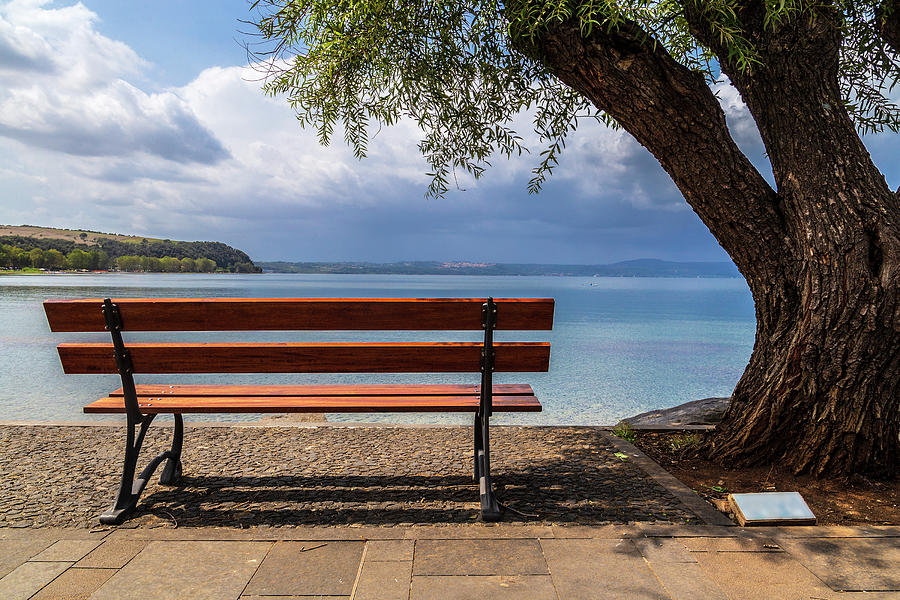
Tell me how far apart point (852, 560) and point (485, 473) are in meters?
1.78

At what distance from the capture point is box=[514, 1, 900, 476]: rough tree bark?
3705 millimetres

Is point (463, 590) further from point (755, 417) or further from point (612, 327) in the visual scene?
point (612, 327)

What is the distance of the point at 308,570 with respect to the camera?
2.53 m

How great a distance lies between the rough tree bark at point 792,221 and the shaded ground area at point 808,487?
0.11 m

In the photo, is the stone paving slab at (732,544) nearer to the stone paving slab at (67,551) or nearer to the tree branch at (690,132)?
the tree branch at (690,132)

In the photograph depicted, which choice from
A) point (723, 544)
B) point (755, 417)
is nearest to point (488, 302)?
point (723, 544)

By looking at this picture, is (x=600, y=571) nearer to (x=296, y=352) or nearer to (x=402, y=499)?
(x=402, y=499)

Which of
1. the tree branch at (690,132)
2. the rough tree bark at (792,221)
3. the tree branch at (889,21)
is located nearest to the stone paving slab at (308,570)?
the rough tree bark at (792,221)

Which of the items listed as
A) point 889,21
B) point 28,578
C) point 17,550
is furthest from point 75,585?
point 889,21

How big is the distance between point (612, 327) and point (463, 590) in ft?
87.7

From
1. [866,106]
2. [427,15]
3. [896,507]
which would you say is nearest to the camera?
[896,507]

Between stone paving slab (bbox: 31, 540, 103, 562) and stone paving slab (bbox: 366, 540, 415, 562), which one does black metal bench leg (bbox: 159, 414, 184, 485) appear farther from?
stone paving slab (bbox: 366, 540, 415, 562)

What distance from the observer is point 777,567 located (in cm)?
257

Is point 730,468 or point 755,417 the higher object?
point 755,417
